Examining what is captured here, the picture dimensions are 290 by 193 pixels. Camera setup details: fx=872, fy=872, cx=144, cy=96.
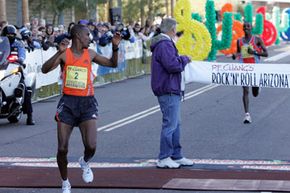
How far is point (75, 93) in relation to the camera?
909 cm

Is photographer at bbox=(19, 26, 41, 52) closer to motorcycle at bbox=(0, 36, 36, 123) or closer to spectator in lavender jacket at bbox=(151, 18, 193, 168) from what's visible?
motorcycle at bbox=(0, 36, 36, 123)

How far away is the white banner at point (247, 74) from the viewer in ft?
45.9

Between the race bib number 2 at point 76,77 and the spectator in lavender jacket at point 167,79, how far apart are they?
163 centimetres

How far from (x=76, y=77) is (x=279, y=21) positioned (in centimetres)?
5523

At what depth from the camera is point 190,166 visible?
35.6 ft

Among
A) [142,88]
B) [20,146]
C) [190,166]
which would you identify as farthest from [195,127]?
[142,88]

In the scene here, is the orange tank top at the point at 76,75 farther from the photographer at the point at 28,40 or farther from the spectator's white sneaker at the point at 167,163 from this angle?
the photographer at the point at 28,40

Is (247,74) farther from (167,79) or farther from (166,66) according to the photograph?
(166,66)

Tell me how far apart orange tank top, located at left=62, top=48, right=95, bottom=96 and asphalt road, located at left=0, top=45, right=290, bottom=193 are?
111 centimetres

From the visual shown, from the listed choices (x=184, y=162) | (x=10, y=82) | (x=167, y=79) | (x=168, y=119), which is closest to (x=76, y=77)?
(x=167, y=79)

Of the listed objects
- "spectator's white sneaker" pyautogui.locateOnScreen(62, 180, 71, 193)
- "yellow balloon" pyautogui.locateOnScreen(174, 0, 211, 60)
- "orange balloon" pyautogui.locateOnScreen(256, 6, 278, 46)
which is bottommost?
"orange balloon" pyautogui.locateOnScreen(256, 6, 278, 46)

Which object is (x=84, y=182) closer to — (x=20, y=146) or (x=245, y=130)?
(x=20, y=146)

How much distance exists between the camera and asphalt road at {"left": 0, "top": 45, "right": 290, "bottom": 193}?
12.1 metres

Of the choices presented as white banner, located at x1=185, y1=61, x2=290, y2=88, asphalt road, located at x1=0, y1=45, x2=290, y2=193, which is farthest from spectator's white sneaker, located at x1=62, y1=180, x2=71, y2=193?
white banner, located at x1=185, y1=61, x2=290, y2=88
